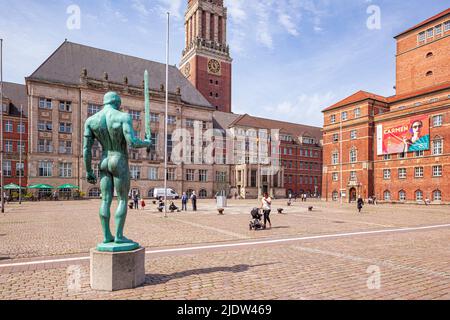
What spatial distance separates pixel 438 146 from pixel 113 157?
47.8 metres

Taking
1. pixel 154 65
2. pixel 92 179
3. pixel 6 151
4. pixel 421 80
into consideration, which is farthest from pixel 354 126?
pixel 6 151

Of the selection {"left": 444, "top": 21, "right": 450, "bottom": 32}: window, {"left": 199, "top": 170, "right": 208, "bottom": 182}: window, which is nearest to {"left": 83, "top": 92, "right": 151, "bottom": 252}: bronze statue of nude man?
{"left": 199, "top": 170, "right": 208, "bottom": 182}: window

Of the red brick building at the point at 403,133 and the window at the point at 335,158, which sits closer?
the red brick building at the point at 403,133

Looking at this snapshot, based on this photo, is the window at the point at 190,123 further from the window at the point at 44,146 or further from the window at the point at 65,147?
the window at the point at 44,146

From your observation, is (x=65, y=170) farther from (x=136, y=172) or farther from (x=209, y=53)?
(x=209, y=53)

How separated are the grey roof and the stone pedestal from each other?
177ft

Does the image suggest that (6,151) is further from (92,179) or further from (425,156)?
(425,156)

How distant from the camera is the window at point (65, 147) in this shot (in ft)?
169

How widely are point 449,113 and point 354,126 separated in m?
14.5

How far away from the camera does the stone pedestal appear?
5.76m

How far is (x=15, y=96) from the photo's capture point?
58.2m

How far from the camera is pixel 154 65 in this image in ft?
219

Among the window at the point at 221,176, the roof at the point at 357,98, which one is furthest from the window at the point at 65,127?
the roof at the point at 357,98

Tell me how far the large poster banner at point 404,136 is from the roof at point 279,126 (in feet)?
105
